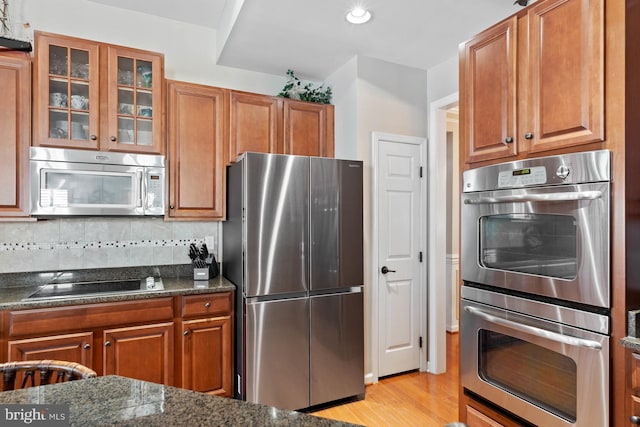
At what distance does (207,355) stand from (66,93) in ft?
6.38

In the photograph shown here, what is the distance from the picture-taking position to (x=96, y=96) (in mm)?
2361

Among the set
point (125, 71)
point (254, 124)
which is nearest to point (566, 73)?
point (254, 124)

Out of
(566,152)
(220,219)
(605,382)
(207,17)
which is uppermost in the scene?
(207,17)

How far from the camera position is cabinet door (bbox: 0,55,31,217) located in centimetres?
218

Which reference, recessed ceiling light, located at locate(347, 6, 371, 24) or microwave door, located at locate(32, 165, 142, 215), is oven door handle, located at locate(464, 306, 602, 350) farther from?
microwave door, located at locate(32, 165, 142, 215)

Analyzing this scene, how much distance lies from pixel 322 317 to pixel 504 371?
3.97 ft

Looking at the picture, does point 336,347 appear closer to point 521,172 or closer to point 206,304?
point 206,304

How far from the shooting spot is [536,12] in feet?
5.17

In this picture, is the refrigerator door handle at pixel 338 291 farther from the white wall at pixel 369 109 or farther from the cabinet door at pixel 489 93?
the cabinet door at pixel 489 93

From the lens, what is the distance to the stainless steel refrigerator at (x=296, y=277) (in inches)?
93.4

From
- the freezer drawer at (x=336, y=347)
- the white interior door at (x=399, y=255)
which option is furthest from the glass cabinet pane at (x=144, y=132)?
the white interior door at (x=399, y=255)

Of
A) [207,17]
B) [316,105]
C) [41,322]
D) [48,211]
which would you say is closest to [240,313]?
[41,322]

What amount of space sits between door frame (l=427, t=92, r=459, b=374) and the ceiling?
0.58 metres

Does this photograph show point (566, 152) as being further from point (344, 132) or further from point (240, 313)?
point (240, 313)
